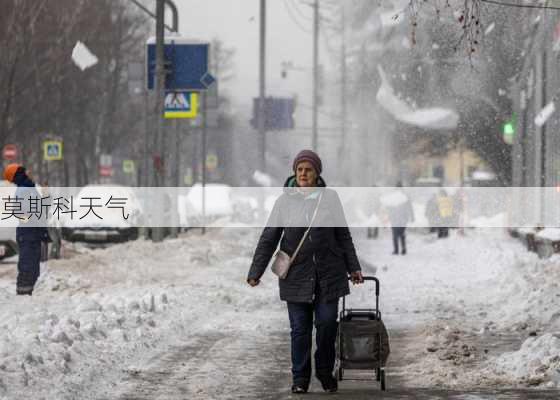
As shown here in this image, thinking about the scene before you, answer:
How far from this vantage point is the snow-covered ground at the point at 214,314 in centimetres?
986

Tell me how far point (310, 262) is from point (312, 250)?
86 mm

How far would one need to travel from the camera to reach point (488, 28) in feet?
90.2

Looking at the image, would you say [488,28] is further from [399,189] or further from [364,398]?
[364,398]

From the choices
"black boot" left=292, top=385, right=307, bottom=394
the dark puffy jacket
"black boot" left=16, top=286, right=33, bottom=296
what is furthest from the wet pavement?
"black boot" left=16, top=286, right=33, bottom=296

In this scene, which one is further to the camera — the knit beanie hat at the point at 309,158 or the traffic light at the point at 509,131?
the traffic light at the point at 509,131

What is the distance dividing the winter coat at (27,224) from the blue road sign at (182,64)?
10266 millimetres

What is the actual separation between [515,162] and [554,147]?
8461 mm

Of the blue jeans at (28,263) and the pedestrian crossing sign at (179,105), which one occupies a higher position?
the pedestrian crossing sign at (179,105)

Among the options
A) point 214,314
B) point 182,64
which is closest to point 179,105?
point 182,64

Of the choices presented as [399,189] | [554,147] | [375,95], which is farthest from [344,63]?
[554,147]

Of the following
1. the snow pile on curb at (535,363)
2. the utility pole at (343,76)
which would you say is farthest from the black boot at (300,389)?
the utility pole at (343,76)

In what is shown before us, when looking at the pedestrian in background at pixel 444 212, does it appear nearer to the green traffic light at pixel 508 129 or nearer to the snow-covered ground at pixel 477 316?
the green traffic light at pixel 508 129

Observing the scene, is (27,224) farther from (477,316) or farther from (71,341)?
(71,341)

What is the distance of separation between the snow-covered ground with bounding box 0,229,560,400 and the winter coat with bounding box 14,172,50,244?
79 cm
